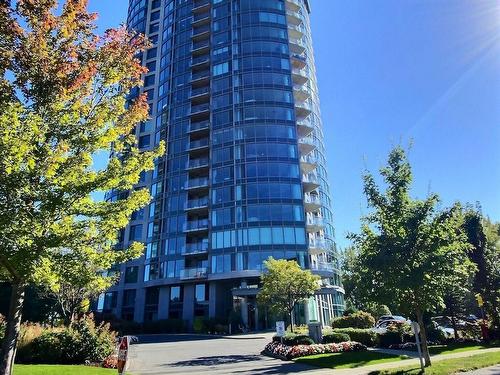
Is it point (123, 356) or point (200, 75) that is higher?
point (200, 75)

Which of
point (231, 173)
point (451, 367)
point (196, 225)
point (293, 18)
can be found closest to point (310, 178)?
point (231, 173)

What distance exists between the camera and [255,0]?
61.2 meters

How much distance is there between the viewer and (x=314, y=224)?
166ft

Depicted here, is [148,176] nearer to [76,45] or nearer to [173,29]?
[173,29]

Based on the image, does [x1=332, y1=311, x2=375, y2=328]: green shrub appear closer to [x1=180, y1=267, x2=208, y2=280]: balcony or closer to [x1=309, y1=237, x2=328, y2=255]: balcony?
[x1=309, y1=237, x2=328, y2=255]: balcony

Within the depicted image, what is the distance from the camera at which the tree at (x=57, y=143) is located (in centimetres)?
864

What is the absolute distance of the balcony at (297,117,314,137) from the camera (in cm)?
5641

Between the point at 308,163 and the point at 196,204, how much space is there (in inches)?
621

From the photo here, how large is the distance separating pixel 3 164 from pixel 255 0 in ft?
196

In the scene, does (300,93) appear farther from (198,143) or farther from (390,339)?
(390,339)

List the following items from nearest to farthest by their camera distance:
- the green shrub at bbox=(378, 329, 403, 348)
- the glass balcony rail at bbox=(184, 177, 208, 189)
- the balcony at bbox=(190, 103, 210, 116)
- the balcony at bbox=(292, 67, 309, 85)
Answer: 1. the green shrub at bbox=(378, 329, 403, 348)
2. the glass balcony rail at bbox=(184, 177, 208, 189)
3. the balcony at bbox=(190, 103, 210, 116)
4. the balcony at bbox=(292, 67, 309, 85)

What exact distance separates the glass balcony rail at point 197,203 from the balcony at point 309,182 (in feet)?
42.4

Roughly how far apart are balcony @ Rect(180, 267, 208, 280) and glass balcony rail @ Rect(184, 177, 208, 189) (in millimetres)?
11109

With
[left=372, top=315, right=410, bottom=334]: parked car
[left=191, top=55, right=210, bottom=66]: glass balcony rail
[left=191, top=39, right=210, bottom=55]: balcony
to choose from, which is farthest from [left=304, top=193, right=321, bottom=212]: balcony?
[left=191, top=39, right=210, bottom=55]: balcony
